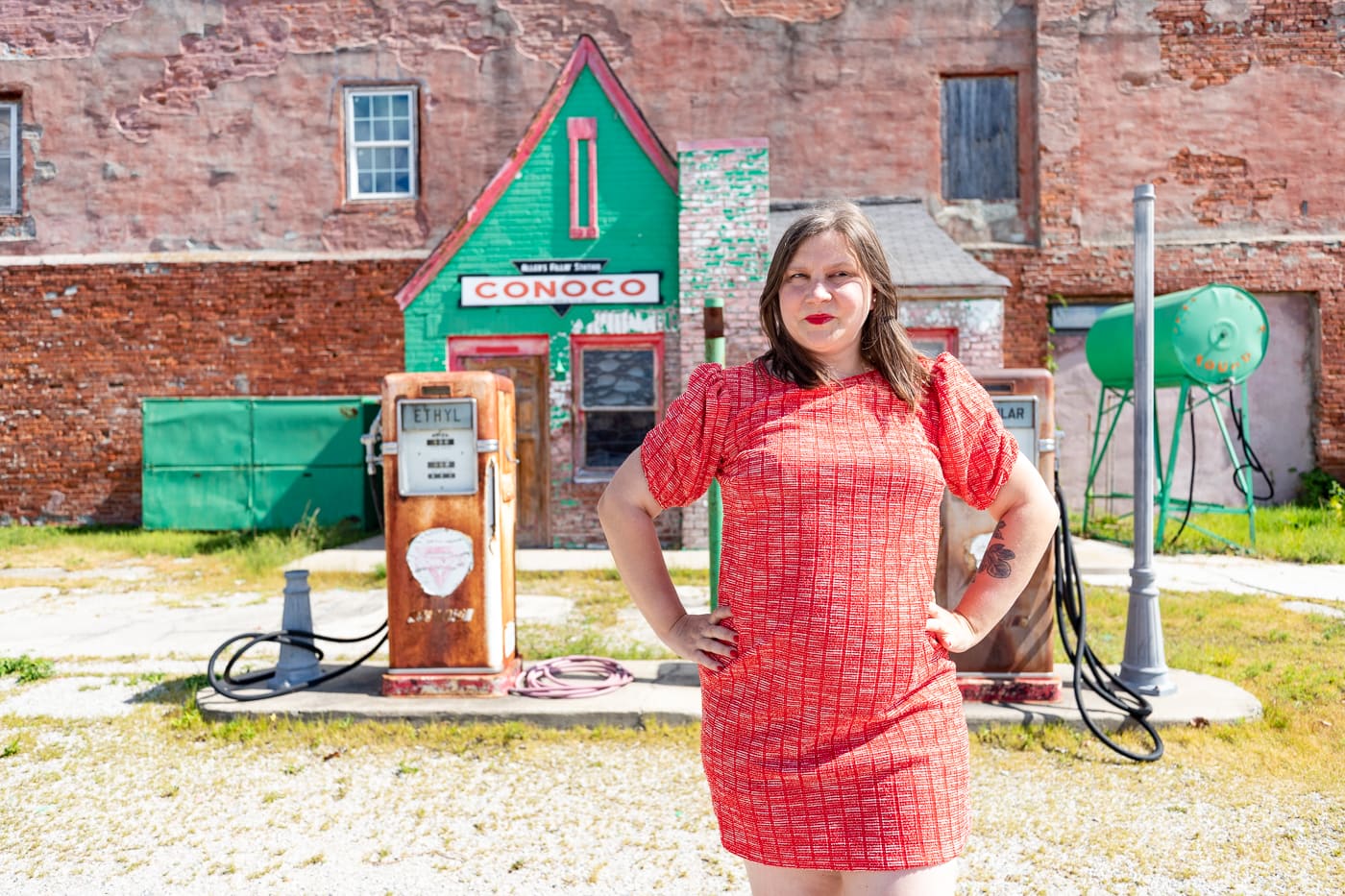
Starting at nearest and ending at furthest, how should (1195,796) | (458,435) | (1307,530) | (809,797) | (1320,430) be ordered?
(809,797) < (1195,796) < (458,435) < (1307,530) < (1320,430)

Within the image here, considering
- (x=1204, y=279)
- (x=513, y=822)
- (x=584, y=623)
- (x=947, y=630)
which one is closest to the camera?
(x=947, y=630)

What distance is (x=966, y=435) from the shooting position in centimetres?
206

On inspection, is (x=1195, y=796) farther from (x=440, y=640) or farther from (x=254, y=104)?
(x=254, y=104)

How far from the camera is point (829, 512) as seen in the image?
1901mm

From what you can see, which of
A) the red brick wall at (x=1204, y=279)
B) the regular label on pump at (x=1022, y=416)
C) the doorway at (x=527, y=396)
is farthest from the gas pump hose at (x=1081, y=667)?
the red brick wall at (x=1204, y=279)

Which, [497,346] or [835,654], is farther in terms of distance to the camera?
[497,346]

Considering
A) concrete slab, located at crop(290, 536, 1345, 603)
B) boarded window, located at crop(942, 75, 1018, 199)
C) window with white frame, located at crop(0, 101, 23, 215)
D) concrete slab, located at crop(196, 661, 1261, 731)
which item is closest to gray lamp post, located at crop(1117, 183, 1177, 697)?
concrete slab, located at crop(196, 661, 1261, 731)

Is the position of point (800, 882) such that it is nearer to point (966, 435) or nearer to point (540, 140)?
point (966, 435)

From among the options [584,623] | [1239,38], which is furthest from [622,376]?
[1239,38]

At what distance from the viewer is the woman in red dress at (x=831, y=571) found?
187 cm

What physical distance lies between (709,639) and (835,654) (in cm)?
27

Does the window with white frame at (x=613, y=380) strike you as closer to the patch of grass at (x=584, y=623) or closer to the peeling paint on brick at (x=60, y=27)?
the patch of grass at (x=584, y=623)

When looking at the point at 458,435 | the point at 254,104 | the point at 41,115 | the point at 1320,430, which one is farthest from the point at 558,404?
the point at 1320,430

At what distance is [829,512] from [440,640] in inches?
155
